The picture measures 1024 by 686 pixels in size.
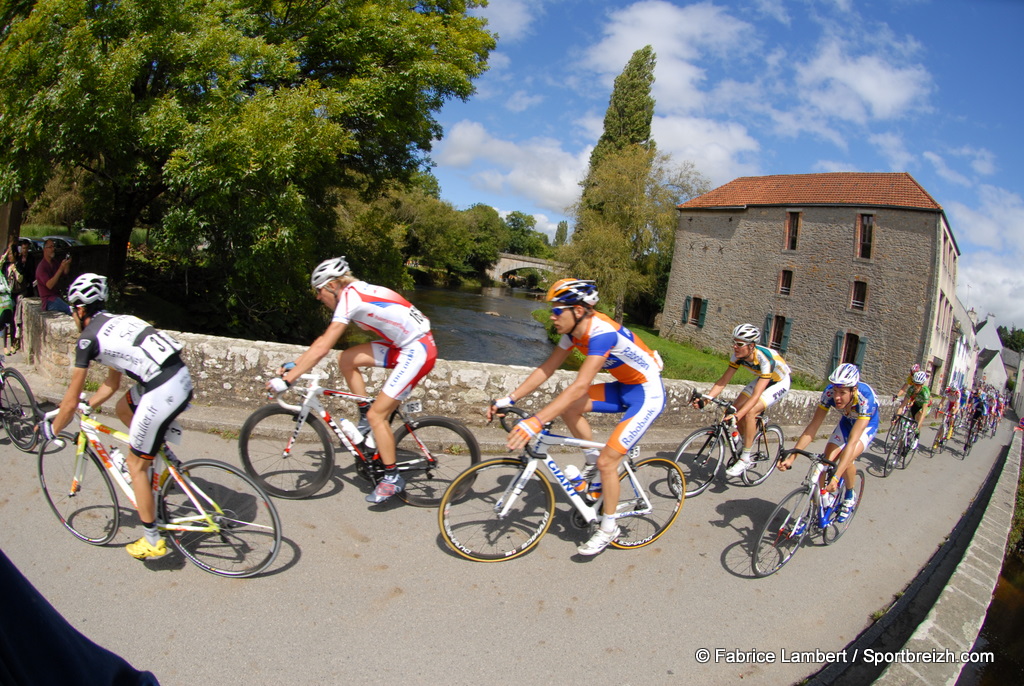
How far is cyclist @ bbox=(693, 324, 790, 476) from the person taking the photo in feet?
21.1

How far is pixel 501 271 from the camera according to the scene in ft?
254

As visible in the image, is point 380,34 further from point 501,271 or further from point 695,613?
point 501,271

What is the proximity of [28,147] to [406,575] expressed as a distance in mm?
10197

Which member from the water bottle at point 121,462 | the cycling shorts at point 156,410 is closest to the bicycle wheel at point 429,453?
the cycling shorts at point 156,410

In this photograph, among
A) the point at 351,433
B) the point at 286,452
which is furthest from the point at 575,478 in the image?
the point at 286,452

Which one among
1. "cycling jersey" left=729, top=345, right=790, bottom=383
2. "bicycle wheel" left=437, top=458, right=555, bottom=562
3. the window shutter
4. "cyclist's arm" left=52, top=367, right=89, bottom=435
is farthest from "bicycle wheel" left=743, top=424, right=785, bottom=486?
the window shutter

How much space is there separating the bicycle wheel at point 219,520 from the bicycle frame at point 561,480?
1575 millimetres

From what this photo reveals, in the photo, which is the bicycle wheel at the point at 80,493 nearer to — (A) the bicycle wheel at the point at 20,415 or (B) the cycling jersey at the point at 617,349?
(A) the bicycle wheel at the point at 20,415

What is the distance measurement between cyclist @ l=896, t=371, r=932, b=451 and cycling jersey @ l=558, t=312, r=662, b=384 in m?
7.97

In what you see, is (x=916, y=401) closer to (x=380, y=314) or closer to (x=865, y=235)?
(x=380, y=314)

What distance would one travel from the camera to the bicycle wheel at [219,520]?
3670 mm

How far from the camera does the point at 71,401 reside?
11.7 feet

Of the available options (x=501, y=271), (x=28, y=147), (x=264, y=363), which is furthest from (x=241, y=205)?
(x=501, y=271)

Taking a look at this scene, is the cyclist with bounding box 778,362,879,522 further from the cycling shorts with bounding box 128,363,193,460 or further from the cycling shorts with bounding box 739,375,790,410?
the cycling shorts with bounding box 128,363,193,460
